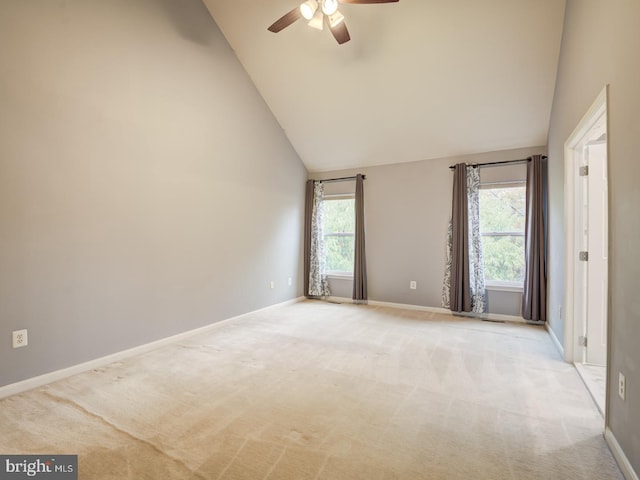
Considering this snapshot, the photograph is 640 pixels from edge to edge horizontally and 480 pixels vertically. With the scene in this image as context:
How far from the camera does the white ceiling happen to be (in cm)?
323

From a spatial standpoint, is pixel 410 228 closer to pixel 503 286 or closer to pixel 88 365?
pixel 503 286

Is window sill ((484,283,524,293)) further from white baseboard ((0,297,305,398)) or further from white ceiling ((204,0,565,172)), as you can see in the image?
white baseboard ((0,297,305,398))

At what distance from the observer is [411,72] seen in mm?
3797

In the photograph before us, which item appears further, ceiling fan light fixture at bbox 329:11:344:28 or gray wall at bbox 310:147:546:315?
gray wall at bbox 310:147:546:315

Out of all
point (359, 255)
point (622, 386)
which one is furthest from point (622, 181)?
point (359, 255)

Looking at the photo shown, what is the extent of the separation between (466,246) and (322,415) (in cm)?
335

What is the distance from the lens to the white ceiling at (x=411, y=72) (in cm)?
323

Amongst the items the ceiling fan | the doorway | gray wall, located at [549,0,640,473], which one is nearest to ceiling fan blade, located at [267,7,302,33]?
the ceiling fan

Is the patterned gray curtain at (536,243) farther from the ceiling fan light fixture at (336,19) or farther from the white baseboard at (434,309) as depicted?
the ceiling fan light fixture at (336,19)

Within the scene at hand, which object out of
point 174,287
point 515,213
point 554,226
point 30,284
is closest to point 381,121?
point 515,213

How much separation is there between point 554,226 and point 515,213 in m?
0.88

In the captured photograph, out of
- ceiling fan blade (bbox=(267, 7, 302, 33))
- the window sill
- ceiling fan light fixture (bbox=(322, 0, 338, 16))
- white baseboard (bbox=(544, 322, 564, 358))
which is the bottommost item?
white baseboard (bbox=(544, 322, 564, 358))

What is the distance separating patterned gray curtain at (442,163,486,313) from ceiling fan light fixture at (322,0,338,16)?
9.32ft

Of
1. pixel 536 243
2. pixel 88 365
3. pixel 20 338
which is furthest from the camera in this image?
pixel 536 243
